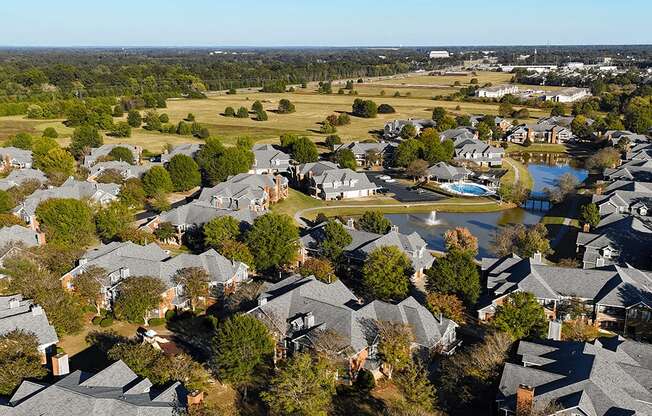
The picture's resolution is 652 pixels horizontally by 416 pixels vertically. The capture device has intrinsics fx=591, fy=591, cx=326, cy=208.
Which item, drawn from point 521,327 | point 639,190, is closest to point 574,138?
point 639,190

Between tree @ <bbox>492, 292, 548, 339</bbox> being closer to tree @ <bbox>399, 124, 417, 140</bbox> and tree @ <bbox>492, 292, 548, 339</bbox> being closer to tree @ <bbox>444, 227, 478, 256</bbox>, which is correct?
tree @ <bbox>444, 227, 478, 256</bbox>

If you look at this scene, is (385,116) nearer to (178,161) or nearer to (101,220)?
(178,161)

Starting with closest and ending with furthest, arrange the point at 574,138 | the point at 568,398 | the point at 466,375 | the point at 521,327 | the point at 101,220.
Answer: the point at 568,398 < the point at 466,375 < the point at 521,327 < the point at 101,220 < the point at 574,138

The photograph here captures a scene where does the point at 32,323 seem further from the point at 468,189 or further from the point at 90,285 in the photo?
the point at 468,189

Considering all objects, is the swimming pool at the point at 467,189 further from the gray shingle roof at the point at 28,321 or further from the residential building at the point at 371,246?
the gray shingle roof at the point at 28,321

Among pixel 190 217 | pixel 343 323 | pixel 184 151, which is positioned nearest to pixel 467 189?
pixel 190 217

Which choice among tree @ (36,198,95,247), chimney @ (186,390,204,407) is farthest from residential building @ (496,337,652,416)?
tree @ (36,198,95,247)
